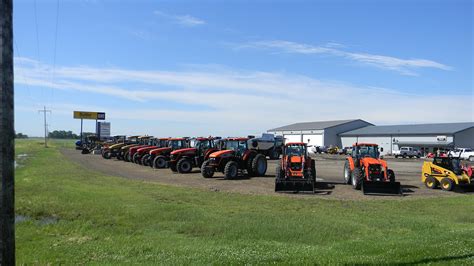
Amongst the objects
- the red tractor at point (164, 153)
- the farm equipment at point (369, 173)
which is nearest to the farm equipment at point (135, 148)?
the red tractor at point (164, 153)

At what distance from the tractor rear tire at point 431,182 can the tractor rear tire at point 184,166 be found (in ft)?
44.2

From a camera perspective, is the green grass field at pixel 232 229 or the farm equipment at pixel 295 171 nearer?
the green grass field at pixel 232 229

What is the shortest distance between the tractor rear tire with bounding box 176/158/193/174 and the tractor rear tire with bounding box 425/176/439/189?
13465 millimetres

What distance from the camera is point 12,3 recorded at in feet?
12.6

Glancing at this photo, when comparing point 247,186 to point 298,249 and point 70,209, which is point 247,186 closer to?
point 70,209

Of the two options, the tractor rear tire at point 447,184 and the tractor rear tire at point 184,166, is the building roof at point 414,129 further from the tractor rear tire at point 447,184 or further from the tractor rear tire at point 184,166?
the tractor rear tire at point 184,166

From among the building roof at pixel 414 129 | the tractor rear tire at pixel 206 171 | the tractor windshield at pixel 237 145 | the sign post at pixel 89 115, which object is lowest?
the tractor rear tire at pixel 206 171

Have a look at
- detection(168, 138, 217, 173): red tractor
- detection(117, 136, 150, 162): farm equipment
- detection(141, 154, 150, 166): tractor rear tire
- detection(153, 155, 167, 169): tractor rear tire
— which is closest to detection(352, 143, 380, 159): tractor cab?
detection(168, 138, 217, 173): red tractor

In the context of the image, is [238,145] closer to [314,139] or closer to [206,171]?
[206,171]

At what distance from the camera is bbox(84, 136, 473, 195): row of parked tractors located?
59.1ft

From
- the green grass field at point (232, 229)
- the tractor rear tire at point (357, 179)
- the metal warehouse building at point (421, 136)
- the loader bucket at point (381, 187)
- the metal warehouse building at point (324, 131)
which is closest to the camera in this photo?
the green grass field at point (232, 229)

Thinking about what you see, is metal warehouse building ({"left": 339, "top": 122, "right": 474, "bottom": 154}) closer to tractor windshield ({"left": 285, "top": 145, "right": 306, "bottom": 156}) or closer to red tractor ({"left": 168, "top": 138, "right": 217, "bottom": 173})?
red tractor ({"left": 168, "top": 138, "right": 217, "bottom": 173})

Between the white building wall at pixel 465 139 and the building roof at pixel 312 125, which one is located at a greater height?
the building roof at pixel 312 125

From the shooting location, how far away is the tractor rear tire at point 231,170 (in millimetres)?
22969
